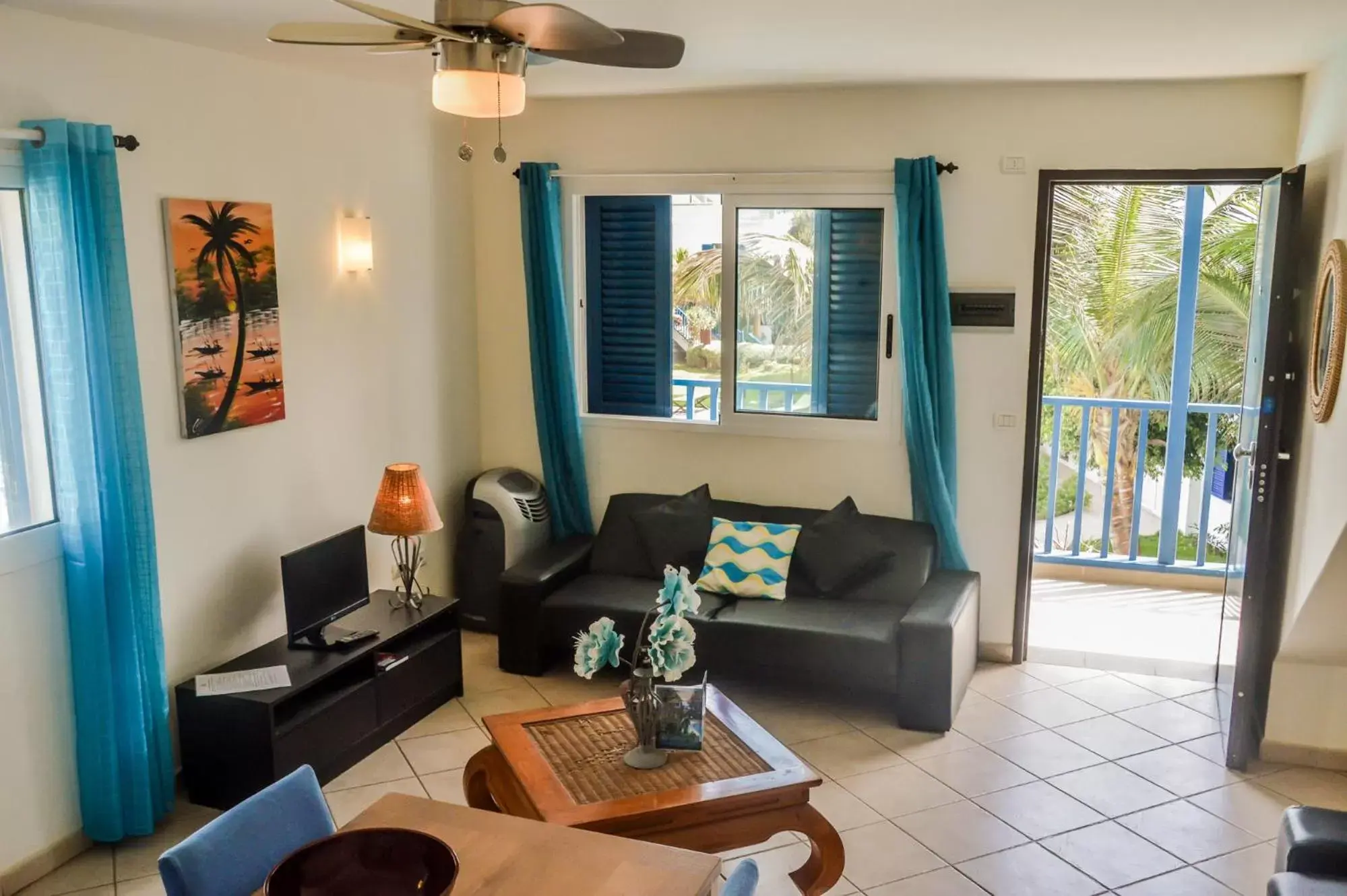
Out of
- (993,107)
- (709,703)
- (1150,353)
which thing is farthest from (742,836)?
(1150,353)

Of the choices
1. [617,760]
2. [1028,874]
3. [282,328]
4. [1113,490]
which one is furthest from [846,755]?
[1113,490]

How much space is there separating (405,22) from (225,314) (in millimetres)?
2158

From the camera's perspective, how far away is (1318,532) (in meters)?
3.60

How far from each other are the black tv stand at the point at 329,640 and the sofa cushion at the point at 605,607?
2.88 feet

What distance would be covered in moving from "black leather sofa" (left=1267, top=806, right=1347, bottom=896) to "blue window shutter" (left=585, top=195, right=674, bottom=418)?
338cm

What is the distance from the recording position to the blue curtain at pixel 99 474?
3219 millimetres

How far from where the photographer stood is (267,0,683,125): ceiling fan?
2141mm

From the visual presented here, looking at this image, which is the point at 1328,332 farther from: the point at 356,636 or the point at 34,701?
the point at 34,701

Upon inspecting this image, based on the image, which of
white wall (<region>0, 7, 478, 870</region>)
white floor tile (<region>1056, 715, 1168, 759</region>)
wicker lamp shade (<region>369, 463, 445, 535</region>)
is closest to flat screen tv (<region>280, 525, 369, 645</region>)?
wicker lamp shade (<region>369, 463, 445, 535</region>)

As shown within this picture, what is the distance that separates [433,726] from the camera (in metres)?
4.44

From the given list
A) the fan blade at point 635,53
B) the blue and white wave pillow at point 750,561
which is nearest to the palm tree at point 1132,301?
the blue and white wave pillow at point 750,561

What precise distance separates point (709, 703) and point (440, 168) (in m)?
3.00

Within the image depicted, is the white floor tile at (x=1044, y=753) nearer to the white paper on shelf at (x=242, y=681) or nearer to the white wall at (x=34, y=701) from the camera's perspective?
the white paper on shelf at (x=242, y=681)

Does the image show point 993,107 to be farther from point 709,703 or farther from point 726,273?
point 709,703
